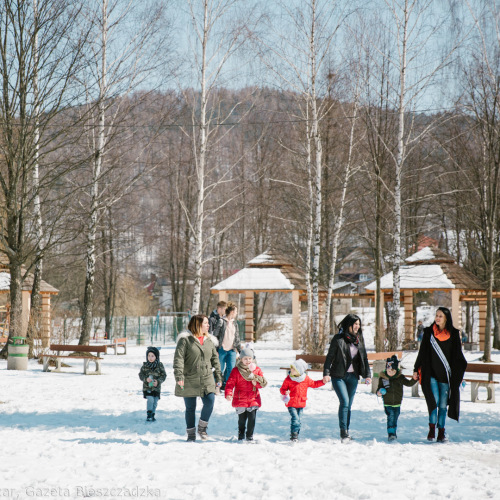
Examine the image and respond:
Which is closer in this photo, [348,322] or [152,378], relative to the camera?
[348,322]

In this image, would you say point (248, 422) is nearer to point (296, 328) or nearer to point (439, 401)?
point (439, 401)

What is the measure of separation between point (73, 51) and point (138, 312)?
106 feet

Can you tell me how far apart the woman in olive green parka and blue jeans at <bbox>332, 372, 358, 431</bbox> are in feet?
4.98

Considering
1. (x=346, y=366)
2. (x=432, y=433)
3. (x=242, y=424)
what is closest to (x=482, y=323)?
(x=432, y=433)

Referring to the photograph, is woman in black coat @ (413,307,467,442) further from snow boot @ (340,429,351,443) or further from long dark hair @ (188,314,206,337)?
long dark hair @ (188,314,206,337)

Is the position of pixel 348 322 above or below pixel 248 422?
above

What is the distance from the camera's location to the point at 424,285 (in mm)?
25844

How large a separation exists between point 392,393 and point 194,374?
7.96 feet

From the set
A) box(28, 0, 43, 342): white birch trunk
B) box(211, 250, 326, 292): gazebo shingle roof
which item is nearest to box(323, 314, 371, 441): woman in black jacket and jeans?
box(28, 0, 43, 342): white birch trunk

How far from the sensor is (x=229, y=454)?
686 cm

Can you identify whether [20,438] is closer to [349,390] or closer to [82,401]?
[82,401]

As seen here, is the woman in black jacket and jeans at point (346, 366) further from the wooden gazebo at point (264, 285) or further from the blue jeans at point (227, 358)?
the wooden gazebo at point (264, 285)

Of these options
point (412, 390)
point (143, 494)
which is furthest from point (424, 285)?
point (143, 494)

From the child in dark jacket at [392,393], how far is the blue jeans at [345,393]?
349mm
